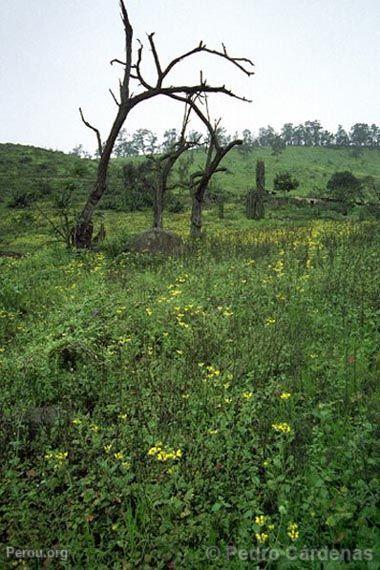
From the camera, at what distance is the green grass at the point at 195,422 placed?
3.05 metres

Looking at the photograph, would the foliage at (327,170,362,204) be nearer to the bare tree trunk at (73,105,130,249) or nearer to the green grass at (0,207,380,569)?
the bare tree trunk at (73,105,130,249)

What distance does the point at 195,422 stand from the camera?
165 inches

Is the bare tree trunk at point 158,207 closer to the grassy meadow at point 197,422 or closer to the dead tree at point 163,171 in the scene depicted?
the dead tree at point 163,171

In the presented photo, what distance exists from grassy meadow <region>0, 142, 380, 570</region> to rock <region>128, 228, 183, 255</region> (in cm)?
447

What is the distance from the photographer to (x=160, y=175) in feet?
61.5

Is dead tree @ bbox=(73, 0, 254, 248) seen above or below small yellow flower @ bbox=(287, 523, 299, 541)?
above

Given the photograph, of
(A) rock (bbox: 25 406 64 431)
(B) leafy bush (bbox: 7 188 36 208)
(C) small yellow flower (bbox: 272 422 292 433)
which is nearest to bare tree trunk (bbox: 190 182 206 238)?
(A) rock (bbox: 25 406 64 431)

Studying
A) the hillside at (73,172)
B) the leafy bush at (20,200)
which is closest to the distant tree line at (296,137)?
the hillside at (73,172)

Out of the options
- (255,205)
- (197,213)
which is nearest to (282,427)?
(197,213)

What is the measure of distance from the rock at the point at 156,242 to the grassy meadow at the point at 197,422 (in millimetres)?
4473

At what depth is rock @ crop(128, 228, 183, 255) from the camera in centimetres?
1250

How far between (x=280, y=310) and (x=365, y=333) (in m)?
1.40

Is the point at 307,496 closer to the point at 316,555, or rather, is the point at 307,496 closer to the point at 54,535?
the point at 316,555

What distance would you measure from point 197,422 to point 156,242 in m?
8.98
